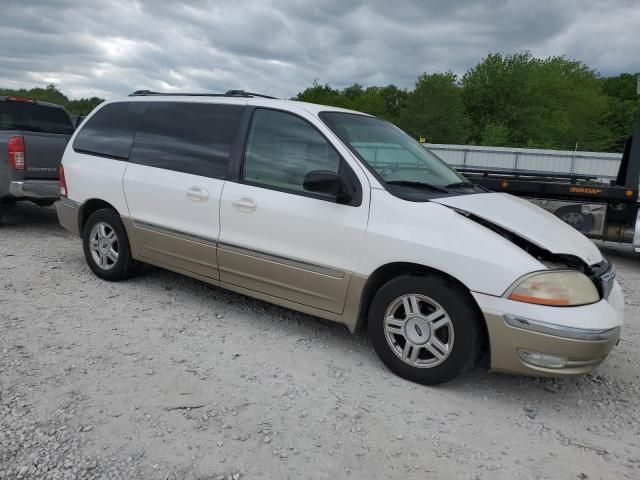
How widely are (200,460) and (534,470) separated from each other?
65.0 inches

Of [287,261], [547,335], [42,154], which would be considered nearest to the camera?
[547,335]

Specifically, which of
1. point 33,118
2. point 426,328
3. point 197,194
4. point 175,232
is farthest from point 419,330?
point 33,118

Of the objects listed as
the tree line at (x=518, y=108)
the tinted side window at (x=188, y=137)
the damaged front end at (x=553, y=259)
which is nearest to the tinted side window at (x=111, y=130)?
the tinted side window at (x=188, y=137)

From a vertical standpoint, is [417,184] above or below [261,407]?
above

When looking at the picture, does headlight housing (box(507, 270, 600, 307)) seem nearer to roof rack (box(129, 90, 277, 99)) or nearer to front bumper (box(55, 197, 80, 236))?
roof rack (box(129, 90, 277, 99))

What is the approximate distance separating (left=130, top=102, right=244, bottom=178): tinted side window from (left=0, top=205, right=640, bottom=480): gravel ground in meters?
1.28

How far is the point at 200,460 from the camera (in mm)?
2494

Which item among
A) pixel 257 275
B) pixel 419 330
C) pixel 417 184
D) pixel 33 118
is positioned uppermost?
pixel 33 118

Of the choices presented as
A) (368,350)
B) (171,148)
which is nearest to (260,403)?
(368,350)

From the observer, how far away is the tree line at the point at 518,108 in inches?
2170

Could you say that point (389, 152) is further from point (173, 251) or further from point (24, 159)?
point (24, 159)

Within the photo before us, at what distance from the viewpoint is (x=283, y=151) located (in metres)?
3.89

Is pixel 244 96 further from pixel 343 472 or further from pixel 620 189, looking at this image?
pixel 620 189

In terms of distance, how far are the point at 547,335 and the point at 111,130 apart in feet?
14.0
